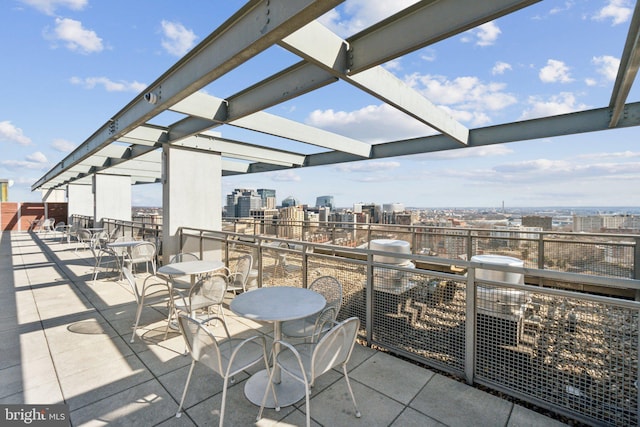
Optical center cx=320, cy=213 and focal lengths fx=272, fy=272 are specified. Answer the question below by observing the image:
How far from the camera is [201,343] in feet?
5.71

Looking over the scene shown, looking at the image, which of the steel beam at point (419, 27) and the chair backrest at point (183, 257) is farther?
the chair backrest at point (183, 257)

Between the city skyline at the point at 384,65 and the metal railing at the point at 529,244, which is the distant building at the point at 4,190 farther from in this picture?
the metal railing at the point at 529,244

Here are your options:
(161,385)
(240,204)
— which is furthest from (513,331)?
(240,204)

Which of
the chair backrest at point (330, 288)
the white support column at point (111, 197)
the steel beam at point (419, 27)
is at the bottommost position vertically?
the chair backrest at point (330, 288)

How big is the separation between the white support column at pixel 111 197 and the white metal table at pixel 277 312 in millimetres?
10956

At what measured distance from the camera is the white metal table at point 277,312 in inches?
77.8

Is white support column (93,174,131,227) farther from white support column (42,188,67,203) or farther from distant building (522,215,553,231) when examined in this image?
white support column (42,188,67,203)

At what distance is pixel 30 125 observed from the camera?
920 cm

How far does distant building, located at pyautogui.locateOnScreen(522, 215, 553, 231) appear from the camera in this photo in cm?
514

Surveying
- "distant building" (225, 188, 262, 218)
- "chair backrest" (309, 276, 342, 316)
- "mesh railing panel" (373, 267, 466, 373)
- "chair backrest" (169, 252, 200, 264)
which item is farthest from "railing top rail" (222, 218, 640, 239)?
"distant building" (225, 188, 262, 218)

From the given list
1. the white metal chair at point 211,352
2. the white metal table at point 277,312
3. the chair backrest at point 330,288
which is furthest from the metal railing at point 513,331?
the white metal chair at point 211,352

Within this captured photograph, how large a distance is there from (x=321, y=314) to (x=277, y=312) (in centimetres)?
43

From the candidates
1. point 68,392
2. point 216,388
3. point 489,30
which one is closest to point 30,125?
point 68,392

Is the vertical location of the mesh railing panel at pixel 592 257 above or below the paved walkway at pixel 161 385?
above
